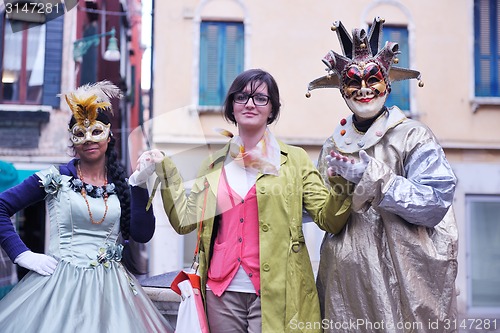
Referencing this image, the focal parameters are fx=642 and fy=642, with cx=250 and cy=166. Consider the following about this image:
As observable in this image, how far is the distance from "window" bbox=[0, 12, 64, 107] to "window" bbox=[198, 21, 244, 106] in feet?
6.07

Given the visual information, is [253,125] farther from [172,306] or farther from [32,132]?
[32,132]

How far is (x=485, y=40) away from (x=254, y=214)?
6.84 m

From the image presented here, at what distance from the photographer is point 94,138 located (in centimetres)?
272

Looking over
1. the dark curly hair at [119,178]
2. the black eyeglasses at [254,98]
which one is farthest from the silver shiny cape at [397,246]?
the dark curly hair at [119,178]

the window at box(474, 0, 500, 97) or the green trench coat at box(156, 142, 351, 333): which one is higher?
the window at box(474, 0, 500, 97)

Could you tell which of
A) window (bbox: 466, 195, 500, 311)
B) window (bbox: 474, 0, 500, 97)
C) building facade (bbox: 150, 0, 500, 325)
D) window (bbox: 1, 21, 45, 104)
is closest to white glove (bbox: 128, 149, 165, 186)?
building facade (bbox: 150, 0, 500, 325)

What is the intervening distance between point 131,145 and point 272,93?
80cm

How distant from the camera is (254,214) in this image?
2.52 metres

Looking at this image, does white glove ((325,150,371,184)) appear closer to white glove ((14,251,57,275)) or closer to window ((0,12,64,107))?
white glove ((14,251,57,275))

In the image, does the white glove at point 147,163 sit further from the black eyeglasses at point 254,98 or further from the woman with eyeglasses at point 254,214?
the black eyeglasses at point 254,98

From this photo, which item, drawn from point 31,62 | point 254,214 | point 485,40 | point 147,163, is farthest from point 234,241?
point 485,40

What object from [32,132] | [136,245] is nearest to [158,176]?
[136,245]

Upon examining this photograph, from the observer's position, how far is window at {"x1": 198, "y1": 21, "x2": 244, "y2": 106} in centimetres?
799

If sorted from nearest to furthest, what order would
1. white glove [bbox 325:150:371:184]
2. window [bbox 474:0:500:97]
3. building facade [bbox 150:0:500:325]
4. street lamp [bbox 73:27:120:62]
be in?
1. white glove [bbox 325:150:371:184]
2. building facade [bbox 150:0:500:325]
3. street lamp [bbox 73:27:120:62]
4. window [bbox 474:0:500:97]
